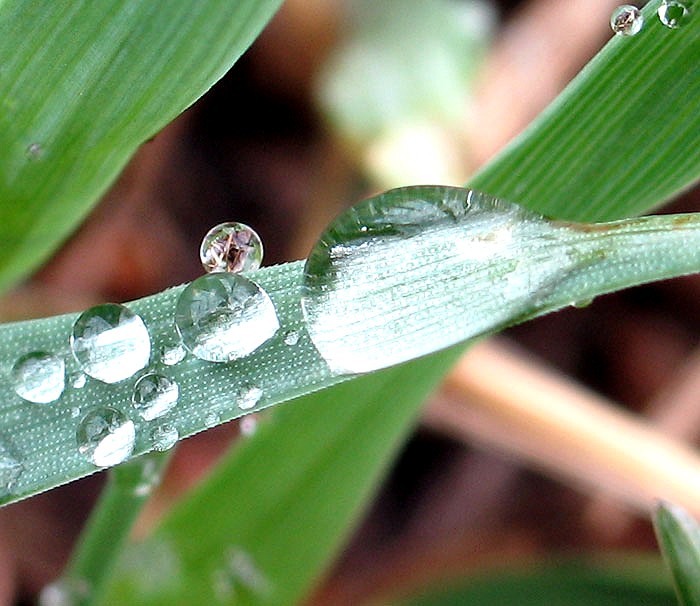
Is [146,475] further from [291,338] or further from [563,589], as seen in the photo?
[563,589]

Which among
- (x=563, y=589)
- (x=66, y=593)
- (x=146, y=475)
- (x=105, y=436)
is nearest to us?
(x=105, y=436)

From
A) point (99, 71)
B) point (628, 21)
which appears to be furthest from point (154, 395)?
point (628, 21)

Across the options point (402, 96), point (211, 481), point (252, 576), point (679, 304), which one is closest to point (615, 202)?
point (211, 481)

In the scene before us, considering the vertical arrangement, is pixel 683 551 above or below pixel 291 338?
below

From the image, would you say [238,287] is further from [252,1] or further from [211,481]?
[211,481]

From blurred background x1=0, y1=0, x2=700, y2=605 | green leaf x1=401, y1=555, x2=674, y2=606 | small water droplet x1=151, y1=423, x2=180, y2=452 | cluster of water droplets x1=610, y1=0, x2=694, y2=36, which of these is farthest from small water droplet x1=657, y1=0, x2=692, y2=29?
green leaf x1=401, y1=555, x2=674, y2=606

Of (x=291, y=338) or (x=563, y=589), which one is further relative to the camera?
(x=563, y=589)

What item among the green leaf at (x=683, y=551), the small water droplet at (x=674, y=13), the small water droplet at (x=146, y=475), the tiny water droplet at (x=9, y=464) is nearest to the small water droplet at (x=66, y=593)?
the small water droplet at (x=146, y=475)

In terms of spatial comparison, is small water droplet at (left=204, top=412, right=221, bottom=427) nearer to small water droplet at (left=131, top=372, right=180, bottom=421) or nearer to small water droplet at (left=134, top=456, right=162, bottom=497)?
small water droplet at (left=131, top=372, right=180, bottom=421)
